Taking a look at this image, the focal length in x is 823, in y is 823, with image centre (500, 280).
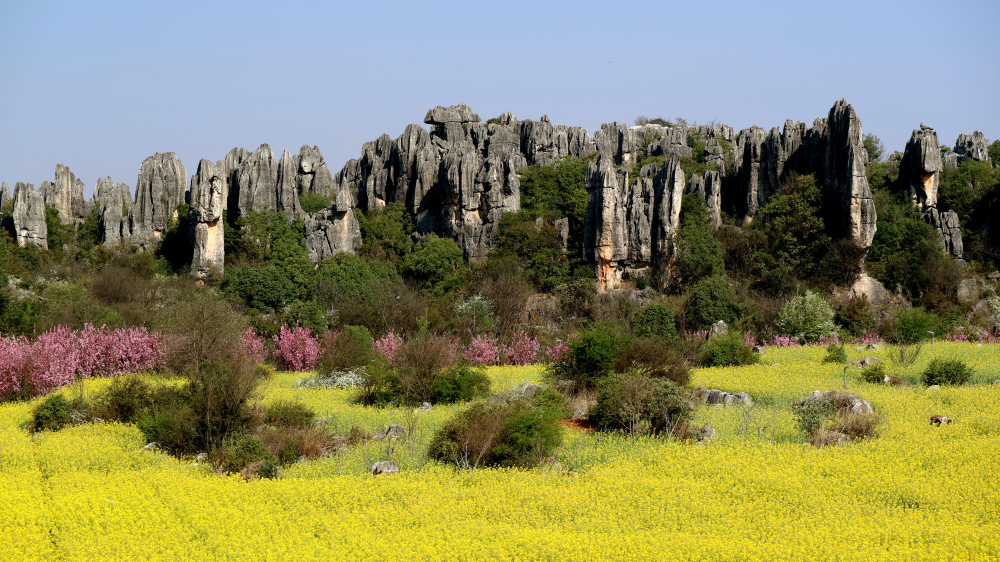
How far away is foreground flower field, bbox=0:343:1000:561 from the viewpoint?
9445mm

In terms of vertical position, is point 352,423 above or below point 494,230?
below

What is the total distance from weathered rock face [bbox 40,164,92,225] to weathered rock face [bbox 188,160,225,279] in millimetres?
22230

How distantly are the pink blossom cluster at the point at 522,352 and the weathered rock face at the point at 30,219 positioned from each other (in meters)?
47.6

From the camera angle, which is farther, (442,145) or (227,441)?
(442,145)

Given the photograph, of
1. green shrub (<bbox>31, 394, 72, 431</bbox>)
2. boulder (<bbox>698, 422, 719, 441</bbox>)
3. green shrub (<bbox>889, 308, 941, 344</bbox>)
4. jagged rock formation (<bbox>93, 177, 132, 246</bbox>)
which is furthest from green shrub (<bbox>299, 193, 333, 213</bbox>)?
boulder (<bbox>698, 422, 719, 441</bbox>)

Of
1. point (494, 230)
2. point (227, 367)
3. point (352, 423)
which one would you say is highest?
point (494, 230)

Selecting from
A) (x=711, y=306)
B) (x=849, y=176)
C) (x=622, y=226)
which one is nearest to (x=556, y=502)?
(x=711, y=306)

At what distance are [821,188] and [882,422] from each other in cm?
3802

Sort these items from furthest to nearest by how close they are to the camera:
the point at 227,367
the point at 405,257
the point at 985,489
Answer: the point at 405,257 → the point at 227,367 → the point at 985,489

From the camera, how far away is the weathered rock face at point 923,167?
4978cm

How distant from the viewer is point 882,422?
15.2 meters

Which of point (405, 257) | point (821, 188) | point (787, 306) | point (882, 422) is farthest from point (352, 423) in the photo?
point (821, 188)

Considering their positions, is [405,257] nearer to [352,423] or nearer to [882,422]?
[352,423]

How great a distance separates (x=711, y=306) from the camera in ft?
119
